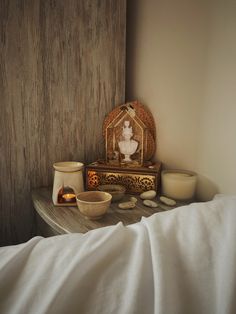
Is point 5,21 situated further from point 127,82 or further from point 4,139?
point 127,82

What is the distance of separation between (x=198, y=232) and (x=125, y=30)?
1088 millimetres

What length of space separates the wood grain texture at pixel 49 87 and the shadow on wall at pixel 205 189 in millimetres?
496

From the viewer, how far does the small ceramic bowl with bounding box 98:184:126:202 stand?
3.60ft

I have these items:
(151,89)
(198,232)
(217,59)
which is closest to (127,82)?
(151,89)

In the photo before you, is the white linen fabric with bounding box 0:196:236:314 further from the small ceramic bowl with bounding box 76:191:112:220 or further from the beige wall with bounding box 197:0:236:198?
the beige wall with bounding box 197:0:236:198

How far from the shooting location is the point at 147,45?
4.24 feet

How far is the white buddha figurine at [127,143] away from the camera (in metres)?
1.26

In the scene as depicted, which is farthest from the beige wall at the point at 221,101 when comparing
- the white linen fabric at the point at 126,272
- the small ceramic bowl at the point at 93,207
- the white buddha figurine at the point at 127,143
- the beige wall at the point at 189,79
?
the white linen fabric at the point at 126,272

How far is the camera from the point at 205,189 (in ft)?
3.65

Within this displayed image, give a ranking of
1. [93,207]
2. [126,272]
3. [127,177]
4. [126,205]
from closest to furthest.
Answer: [126,272]
[93,207]
[126,205]
[127,177]

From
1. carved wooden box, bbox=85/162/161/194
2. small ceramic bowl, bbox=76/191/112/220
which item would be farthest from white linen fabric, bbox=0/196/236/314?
carved wooden box, bbox=85/162/161/194

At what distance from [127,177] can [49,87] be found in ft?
1.64

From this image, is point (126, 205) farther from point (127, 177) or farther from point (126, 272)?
point (126, 272)

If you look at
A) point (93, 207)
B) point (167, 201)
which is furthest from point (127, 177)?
point (93, 207)
